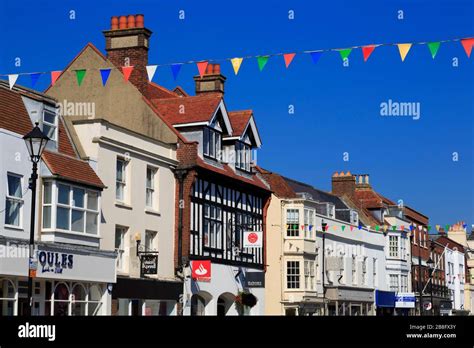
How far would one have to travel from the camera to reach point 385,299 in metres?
57.9

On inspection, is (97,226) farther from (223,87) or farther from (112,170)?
(223,87)

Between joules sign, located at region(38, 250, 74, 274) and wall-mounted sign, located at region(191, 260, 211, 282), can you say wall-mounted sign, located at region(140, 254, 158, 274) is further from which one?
joules sign, located at region(38, 250, 74, 274)

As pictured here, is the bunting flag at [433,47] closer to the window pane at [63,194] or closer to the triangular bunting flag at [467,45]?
the triangular bunting flag at [467,45]

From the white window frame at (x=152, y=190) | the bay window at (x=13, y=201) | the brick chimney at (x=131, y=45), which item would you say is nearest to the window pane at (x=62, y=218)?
the bay window at (x=13, y=201)

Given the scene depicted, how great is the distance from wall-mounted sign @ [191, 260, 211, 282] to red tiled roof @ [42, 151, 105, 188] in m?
6.89

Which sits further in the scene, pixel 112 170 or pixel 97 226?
pixel 112 170

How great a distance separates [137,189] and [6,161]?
24.0 ft

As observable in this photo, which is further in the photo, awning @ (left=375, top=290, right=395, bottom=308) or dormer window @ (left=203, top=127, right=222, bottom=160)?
awning @ (left=375, top=290, right=395, bottom=308)

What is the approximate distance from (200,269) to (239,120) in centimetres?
1001

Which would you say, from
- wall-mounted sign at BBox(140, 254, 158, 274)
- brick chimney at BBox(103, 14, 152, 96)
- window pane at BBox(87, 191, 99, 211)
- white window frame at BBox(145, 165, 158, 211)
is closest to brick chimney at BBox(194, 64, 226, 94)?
brick chimney at BBox(103, 14, 152, 96)

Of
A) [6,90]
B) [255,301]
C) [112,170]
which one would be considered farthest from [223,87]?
[6,90]

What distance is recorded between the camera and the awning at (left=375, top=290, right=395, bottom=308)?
5659 centimetres

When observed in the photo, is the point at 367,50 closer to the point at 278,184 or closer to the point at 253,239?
the point at 253,239
